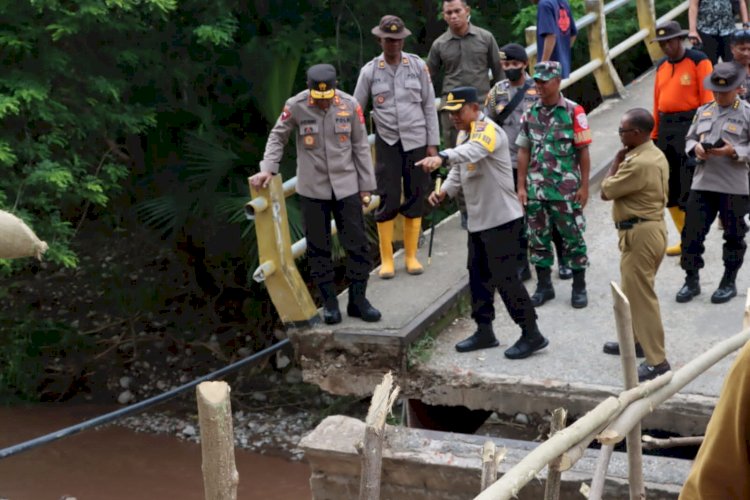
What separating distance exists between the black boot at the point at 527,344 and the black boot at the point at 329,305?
97 centimetres

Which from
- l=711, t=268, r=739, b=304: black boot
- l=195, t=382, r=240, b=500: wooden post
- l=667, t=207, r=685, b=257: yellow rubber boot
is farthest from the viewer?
l=667, t=207, r=685, b=257: yellow rubber boot

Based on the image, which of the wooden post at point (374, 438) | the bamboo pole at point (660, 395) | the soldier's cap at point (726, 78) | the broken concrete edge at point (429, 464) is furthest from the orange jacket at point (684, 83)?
the wooden post at point (374, 438)

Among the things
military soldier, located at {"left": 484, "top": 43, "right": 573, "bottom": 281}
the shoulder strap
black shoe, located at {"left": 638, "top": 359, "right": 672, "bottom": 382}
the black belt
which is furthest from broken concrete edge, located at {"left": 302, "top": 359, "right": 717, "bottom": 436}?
the shoulder strap

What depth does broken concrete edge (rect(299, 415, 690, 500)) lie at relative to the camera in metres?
4.73

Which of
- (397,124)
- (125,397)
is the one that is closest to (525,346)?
(397,124)

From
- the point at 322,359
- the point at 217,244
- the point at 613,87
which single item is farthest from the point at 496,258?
the point at 217,244

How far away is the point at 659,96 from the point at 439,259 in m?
1.70

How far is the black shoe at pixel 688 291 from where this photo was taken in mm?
6293

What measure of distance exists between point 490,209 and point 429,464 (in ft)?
4.56

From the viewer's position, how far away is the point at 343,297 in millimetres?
6480

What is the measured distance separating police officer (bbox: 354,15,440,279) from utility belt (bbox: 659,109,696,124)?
1427 millimetres

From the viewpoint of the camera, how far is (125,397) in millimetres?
12109

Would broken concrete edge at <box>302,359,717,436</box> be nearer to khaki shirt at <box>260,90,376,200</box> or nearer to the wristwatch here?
khaki shirt at <box>260,90,376,200</box>

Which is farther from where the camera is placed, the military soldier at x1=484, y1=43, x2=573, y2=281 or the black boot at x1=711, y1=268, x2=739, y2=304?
the military soldier at x1=484, y1=43, x2=573, y2=281
